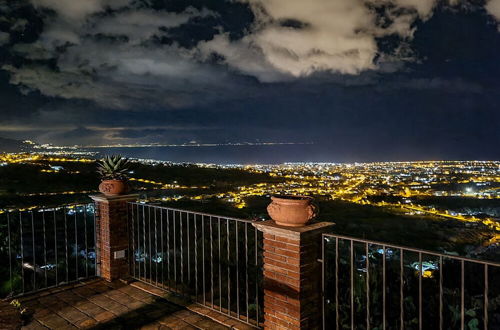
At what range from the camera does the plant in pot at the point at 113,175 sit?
19.1 feet

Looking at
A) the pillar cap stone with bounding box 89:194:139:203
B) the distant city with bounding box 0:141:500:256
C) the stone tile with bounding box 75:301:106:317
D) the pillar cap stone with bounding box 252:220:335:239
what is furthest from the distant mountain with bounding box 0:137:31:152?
the pillar cap stone with bounding box 252:220:335:239

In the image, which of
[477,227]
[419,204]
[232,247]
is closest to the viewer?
[232,247]

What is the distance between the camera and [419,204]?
96.3 ft

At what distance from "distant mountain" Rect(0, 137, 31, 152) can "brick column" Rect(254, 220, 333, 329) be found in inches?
1644

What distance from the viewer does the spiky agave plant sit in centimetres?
594

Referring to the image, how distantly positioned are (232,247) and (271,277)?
4.81m

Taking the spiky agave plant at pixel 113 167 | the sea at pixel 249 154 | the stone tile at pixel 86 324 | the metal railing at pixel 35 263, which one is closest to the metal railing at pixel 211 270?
the spiky agave plant at pixel 113 167

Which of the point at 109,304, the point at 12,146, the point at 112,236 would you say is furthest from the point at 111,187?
the point at 12,146

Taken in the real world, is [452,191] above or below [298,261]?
below

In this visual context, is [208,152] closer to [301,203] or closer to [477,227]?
[477,227]

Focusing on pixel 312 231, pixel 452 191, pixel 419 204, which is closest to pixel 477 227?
pixel 452 191

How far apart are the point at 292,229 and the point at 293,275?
47 centimetres

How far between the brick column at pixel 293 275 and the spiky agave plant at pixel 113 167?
3.55 m

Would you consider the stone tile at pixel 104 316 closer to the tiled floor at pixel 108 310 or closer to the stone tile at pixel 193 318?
the tiled floor at pixel 108 310
